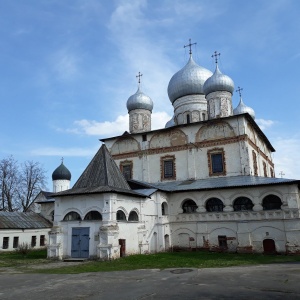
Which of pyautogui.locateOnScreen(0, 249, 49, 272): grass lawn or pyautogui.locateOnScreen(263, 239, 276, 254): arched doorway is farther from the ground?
pyautogui.locateOnScreen(263, 239, 276, 254): arched doorway

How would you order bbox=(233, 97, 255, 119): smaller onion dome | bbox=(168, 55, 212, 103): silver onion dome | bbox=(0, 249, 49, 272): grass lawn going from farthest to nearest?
bbox=(233, 97, 255, 119): smaller onion dome → bbox=(168, 55, 212, 103): silver onion dome → bbox=(0, 249, 49, 272): grass lawn

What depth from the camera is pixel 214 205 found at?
1867 cm

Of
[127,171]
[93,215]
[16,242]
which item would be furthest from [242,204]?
[16,242]

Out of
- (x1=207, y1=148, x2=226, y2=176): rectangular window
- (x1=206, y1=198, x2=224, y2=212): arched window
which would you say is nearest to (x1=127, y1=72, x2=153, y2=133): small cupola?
(x1=207, y1=148, x2=226, y2=176): rectangular window

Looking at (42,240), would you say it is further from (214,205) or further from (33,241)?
(214,205)

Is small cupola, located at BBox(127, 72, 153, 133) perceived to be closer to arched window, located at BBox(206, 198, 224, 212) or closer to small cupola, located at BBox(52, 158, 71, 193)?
arched window, located at BBox(206, 198, 224, 212)

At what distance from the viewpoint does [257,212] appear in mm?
17078

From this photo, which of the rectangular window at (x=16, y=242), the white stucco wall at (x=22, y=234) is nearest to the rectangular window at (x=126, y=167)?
the white stucco wall at (x=22, y=234)

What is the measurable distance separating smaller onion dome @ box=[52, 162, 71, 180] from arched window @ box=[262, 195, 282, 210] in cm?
2343

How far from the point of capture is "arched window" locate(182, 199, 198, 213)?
19.3m

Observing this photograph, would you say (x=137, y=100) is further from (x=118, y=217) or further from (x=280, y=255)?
(x=280, y=255)

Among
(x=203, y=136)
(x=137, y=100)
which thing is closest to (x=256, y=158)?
(x=203, y=136)

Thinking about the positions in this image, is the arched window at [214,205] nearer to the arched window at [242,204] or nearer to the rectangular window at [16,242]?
the arched window at [242,204]

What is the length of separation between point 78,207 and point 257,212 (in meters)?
9.39
